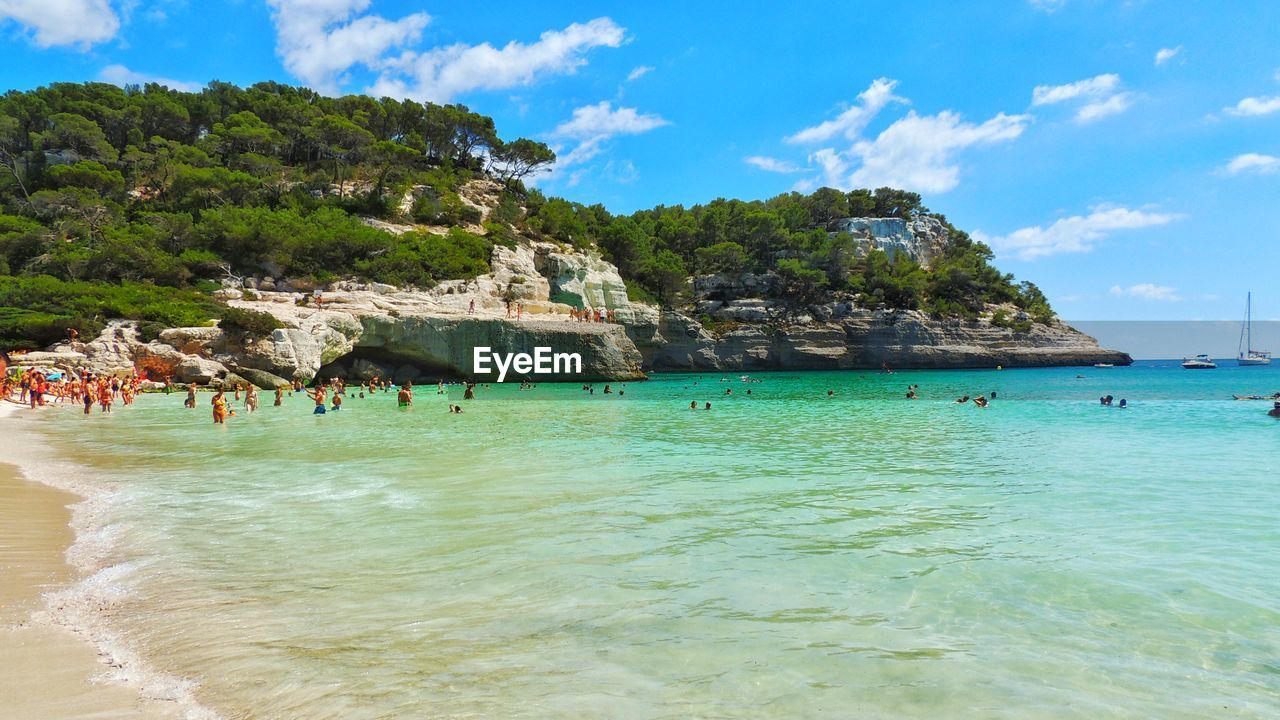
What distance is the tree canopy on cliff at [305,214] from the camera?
3928cm

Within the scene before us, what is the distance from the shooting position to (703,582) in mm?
5383

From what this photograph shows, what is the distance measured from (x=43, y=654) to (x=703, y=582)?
4215mm

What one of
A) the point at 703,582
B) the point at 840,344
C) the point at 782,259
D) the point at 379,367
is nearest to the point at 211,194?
the point at 379,367

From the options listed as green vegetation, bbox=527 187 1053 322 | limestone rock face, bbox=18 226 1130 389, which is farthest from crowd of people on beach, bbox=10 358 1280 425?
green vegetation, bbox=527 187 1053 322

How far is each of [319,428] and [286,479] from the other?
7874 millimetres

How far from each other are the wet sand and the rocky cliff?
27775 mm

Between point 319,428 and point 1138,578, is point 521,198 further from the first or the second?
point 1138,578

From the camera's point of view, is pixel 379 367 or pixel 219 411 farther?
pixel 379 367

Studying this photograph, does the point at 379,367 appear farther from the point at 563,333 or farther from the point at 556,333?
the point at 563,333

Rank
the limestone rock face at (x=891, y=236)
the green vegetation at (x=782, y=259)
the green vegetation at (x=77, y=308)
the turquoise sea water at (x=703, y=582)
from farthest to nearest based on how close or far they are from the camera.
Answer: the limestone rock face at (x=891, y=236) → the green vegetation at (x=782, y=259) → the green vegetation at (x=77, y=308) → the turquoise sea water at (x=703, y=582)

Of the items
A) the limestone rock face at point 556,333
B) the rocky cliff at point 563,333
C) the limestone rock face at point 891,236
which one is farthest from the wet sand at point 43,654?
the limestone rock face at point 891,236

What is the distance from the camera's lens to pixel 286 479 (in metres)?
10.1

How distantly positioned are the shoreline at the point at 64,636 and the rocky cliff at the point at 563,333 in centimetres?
2638

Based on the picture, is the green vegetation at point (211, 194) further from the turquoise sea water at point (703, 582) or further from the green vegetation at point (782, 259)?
the turquoise sea water at point (703, 582)
